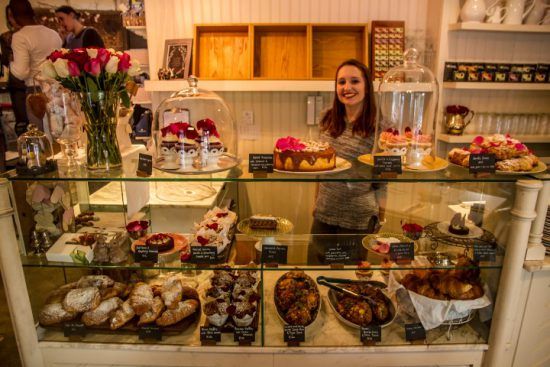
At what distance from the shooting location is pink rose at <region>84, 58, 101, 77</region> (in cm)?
140

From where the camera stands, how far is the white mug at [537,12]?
316 cm

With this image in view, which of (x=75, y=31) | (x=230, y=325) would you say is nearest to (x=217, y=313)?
(x=230, y=325)

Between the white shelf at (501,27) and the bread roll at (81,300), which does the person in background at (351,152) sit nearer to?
the bread roll at (81,300)

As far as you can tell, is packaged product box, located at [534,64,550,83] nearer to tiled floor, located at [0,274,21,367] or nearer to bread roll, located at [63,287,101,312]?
bread roll, located at [63,287,101,312]

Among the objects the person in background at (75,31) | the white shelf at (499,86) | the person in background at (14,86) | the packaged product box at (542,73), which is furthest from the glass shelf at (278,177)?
the person in background at (14,86)

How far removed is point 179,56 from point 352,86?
1857 millimetres

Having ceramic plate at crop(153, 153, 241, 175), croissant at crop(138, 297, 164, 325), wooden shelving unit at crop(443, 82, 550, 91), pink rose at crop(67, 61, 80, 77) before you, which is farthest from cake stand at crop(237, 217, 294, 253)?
wooden shelving unit at crop(443, 82, 550, 91)

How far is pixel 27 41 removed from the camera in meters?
3.70

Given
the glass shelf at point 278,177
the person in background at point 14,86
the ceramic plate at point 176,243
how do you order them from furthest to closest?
the person in background at point 14,86, the ceramic plate at point 176,243, the glass shelf at point 278,177

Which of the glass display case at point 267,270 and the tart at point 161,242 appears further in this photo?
the tart at point 161,242

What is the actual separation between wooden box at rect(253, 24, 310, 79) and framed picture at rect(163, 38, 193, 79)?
61cm

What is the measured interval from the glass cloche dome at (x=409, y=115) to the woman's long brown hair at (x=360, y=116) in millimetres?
136

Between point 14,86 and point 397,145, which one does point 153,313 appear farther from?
point 14,86

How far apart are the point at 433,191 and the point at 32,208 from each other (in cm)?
191
